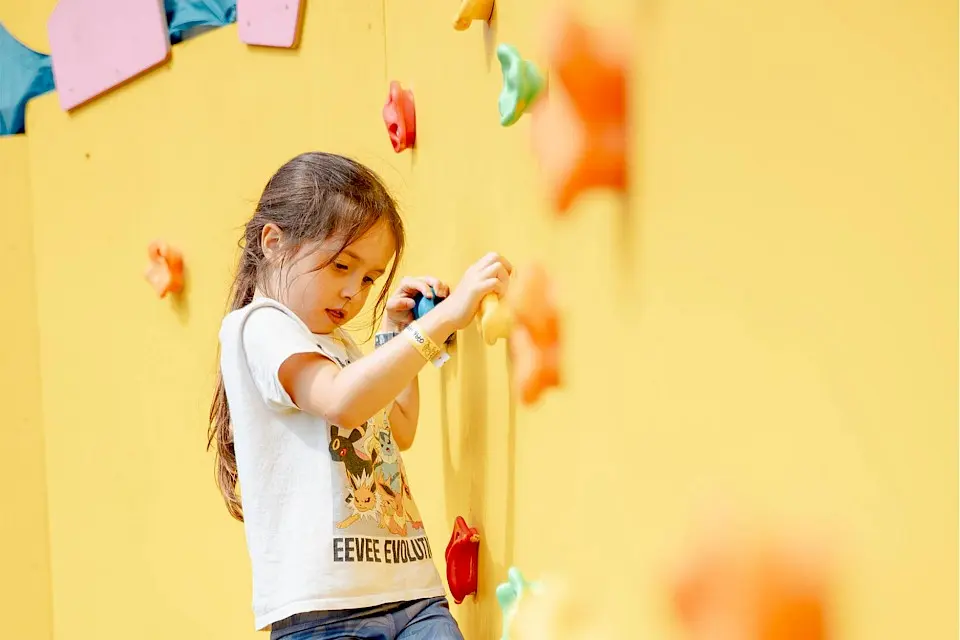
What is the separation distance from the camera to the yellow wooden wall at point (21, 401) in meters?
1.94

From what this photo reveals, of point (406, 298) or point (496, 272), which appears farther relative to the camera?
point (406, 298)

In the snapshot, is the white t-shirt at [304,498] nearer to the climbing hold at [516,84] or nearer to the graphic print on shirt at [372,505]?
the graphic print on shirt at [372,505]

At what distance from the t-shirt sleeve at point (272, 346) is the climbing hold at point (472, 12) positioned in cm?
34

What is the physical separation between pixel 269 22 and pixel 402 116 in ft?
1.17

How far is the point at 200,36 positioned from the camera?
1621 millimetres

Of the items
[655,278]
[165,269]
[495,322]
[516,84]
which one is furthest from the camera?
[165,269]

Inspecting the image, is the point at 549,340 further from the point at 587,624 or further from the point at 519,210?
→ the point at 587,624

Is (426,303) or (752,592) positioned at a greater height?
(426,303)

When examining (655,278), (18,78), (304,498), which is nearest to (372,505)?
(304,498)

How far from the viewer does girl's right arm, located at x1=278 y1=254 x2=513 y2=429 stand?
1019 mm

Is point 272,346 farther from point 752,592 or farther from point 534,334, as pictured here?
point 752,592

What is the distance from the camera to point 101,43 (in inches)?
69.7

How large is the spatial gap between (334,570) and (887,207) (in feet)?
2.20

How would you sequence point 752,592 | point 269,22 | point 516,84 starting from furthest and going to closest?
point 269,22 → point 516,84 → point 752,592
